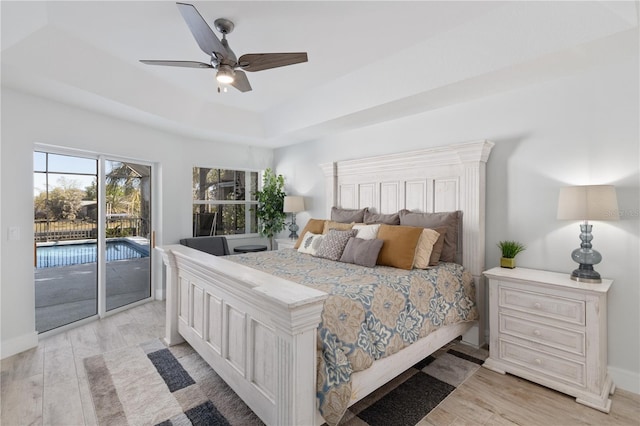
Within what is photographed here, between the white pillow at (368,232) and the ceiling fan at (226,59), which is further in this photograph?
the white pillow at (368,232)

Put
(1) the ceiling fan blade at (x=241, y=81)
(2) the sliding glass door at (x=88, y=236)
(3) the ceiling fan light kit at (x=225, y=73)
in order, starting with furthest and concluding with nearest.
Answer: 1. (2) the sliding glass door at (x=88, y=236)
2. (1) the ceiling fan blade at (x=241, y=81)
3. (3) the ceiling fan light kit at (x=225, y=73)

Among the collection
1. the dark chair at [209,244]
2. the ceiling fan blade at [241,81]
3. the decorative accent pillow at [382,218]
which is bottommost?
the dark chair at [209,244]

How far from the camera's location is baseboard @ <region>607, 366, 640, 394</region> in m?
2.22

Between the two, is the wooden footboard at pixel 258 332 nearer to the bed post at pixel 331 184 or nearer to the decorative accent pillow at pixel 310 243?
the decorative accent pillow at pixel 310 243

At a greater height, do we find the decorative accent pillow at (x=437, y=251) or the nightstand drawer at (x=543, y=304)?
the decorative accent pillow at (x=437, y=251)

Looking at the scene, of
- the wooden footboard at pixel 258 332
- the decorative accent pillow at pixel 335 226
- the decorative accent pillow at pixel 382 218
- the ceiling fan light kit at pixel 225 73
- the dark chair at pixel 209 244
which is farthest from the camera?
the dark chair at pixel 209 244

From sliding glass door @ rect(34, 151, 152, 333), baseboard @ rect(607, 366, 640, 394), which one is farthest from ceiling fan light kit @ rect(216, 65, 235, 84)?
baseboard @ rect(607, 366, 640, 394)

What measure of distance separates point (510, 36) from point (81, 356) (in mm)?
4390

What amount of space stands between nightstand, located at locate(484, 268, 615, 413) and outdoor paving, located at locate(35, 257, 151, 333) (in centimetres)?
423

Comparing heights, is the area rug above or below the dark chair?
below

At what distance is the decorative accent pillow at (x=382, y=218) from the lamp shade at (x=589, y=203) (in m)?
1.45

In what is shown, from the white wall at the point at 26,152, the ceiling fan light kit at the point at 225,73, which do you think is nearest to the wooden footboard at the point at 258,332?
the ceiling fan light kit at the point at 225,73

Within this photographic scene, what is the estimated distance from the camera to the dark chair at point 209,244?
448cm

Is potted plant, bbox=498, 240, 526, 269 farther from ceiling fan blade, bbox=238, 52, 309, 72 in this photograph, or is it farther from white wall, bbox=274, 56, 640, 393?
ceiling fan blade, bbox=238, 52, 309, 72
